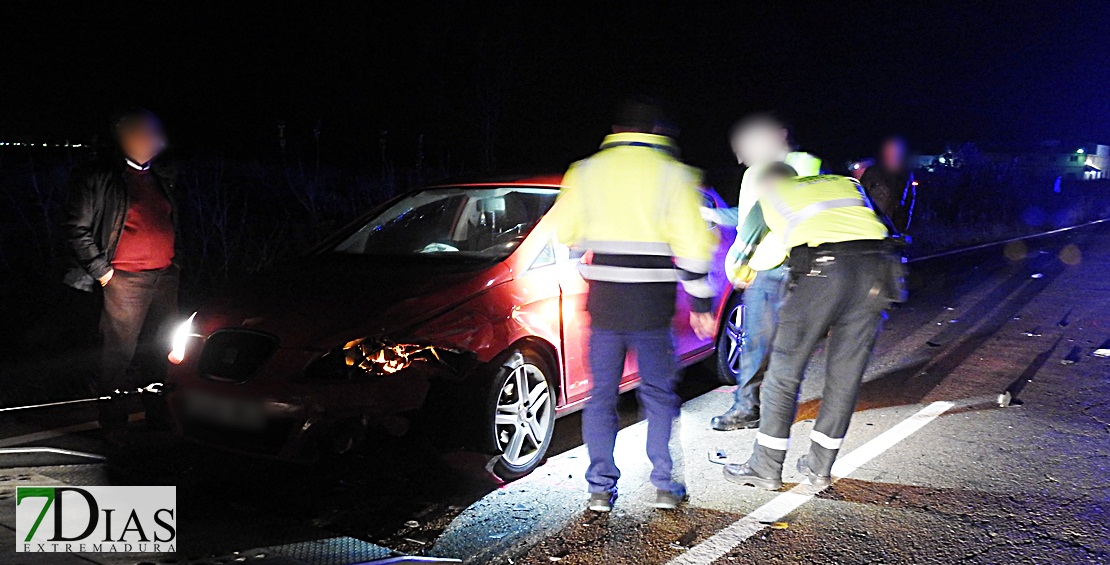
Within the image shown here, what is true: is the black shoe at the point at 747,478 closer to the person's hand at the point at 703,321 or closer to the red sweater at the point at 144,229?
the person's hand at the point at 703,321

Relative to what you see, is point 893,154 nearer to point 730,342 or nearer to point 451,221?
point 730,342

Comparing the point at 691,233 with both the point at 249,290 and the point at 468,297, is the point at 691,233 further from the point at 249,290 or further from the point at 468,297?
the point at 249,290

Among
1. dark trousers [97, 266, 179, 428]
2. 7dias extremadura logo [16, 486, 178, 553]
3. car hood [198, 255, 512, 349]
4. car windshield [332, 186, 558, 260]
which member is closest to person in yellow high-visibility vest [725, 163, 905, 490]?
car hood [198, 255, 512, 349]

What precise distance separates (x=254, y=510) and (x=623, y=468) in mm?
1888

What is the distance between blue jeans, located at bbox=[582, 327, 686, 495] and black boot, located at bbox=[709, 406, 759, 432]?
1.35m

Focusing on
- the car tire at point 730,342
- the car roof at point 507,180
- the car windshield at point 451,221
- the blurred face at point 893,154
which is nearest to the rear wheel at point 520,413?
the car windshield at point 451,221

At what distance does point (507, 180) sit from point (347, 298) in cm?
152

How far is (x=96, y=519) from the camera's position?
3.87 metres

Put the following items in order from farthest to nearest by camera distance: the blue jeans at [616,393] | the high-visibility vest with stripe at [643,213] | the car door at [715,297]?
the car door at [715,297] → the blue jeans at [616,393] → the high-visibility vest with stripe at [643,213]

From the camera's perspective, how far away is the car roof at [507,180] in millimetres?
5363

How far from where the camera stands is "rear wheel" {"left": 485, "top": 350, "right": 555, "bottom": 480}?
4344 millimetres

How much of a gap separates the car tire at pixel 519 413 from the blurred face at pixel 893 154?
3352 millimetres

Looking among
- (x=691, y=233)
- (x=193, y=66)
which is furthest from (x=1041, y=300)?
(x=193, y=66)

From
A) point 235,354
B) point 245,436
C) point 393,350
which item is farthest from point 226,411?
point 393,350
